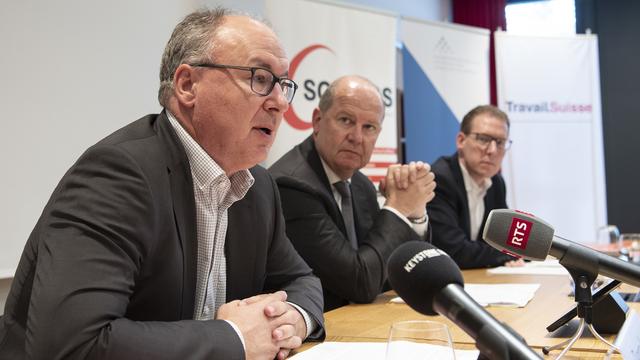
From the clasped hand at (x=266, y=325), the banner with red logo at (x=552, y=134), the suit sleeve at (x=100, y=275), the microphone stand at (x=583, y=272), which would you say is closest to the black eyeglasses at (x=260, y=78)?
the suit sleeve at (x=100, y=275)

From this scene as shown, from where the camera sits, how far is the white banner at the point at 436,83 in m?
5.37

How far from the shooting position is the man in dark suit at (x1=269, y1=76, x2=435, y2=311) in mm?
2234

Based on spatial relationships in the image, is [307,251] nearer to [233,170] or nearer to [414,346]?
[233,170]

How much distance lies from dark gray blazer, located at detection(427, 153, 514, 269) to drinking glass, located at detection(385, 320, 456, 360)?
7.33 feet

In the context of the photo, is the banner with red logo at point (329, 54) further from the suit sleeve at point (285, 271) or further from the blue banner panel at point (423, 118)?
the suit sleeve at point (285, 271)

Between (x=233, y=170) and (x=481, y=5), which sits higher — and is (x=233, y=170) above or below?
below

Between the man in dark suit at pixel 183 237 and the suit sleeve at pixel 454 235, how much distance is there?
137cm

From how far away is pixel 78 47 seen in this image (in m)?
3.12

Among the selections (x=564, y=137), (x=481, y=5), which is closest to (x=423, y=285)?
(x=564, y=137)

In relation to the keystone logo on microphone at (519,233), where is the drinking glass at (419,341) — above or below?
below

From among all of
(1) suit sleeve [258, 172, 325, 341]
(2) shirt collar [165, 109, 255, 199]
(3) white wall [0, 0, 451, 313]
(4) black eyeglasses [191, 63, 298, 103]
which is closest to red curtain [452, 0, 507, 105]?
(3) white wall [0, 0, 451, 313]

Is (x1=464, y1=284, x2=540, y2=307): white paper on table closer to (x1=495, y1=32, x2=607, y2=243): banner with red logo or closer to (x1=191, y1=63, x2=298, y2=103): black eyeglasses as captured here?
(x1=191, y1=63, x2=298, y2=103): black eyeglasses

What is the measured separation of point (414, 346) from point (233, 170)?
101cm

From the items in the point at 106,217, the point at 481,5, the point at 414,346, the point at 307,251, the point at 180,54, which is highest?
the point at 481,5
